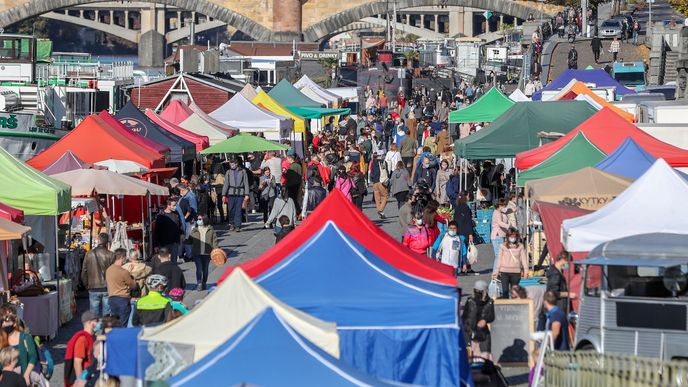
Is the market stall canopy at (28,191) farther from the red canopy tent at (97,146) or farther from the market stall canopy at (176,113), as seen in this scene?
the market stall canopy at (176,113)

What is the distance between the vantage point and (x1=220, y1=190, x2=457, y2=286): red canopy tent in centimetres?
1330

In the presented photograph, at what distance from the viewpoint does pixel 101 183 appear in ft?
70.3

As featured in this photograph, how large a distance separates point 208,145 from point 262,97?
7166mm

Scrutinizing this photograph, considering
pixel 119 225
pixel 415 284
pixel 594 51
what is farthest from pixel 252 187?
pixel 594 51

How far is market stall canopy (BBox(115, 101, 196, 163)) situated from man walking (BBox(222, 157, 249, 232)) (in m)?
1.77

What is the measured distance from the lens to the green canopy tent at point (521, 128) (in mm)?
24531

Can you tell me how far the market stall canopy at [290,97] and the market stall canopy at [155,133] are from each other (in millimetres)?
13611

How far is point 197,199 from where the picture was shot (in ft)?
81.6

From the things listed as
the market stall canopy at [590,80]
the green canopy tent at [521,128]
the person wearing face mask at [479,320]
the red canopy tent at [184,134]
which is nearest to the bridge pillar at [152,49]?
the market stall canopy at [590,80]

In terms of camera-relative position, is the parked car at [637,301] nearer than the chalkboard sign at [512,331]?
Yes

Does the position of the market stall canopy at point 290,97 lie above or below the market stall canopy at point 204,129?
above

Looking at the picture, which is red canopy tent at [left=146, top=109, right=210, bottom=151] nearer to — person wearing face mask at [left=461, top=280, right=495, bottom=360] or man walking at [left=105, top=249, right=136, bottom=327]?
man walking at [left=105, top=249, right=136, bottom=327]

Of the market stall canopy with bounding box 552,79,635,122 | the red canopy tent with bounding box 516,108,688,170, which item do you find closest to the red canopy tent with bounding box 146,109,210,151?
the market stall canopy with bounding box 552,79,635,122

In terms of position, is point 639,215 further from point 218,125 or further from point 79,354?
point 218,125
